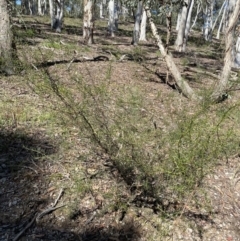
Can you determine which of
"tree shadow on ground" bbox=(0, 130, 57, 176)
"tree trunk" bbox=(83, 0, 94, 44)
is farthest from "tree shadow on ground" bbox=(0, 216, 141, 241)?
"tree trunk" bbox=(83, 0, 94, 44)

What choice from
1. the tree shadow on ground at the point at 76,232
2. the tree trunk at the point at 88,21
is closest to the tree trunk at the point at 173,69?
the tree shadow on ground at the point at 76,232

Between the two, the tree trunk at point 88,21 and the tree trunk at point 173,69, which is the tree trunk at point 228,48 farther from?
the tree trunk at point 88,21

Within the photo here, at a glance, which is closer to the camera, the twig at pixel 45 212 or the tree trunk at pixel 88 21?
the twig at pixel 45 212

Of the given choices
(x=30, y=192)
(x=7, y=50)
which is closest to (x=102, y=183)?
(x=30, y=192)

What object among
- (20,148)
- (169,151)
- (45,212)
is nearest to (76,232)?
(45,212)

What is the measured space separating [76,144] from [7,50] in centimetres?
263

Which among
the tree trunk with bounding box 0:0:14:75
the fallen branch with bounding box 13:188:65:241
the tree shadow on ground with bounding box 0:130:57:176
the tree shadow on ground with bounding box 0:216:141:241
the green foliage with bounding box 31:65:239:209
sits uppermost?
the tree trunk with bounding box 0:0:14:75

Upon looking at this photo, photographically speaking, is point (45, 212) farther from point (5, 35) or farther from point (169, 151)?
point (5, 35)

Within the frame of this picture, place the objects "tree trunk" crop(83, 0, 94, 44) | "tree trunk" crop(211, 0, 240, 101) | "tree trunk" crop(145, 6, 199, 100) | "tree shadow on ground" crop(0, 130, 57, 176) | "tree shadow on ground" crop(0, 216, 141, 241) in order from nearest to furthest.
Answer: "tree shadow on ground" crop(0, 216, 141, 241), "tree shadow on ground" crop(0, 130, 57, 176), "tree trunk" crop(211, 0, 240, 101), "tree trunk" crop(145, 6, 199, 100), "tree trunk" crop(83, 0, 94, 44)

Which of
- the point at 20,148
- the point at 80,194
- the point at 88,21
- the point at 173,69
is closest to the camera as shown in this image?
the point at 80,194

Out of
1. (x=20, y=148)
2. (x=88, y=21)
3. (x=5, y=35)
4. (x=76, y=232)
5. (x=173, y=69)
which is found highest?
(x=5, y=35)

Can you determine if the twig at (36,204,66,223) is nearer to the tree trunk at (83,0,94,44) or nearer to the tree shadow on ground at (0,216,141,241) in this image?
the tree shadow on ground at (0,216,141,241)

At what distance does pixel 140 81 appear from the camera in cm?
682

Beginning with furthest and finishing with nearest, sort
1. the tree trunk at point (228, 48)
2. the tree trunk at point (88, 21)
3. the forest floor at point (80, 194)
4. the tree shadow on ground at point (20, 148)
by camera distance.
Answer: the tree trunk at point (88, 21), the tree trunk at point (228, 48), the tree shadow on ground at point (20, 148), the forest floor at point (80, 194)
